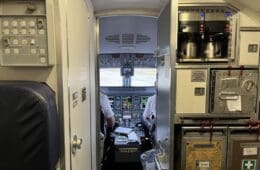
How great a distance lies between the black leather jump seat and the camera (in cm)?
92

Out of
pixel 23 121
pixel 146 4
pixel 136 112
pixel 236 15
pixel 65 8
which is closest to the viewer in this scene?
pixel 23 121

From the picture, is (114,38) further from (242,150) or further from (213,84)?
(242,150)

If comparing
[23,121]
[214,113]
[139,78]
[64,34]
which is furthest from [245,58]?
[139,78]

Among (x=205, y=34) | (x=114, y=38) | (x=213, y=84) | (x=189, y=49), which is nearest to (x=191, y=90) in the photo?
(x=213, y=84)

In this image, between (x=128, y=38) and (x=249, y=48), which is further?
(x=128, y=38)

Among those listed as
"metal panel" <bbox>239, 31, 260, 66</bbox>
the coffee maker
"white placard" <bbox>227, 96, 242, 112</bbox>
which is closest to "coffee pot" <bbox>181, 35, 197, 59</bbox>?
the coffee maker

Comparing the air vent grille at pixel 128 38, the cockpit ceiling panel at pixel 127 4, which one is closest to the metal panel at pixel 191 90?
the cockpit ceiling panel at pixel 127 4

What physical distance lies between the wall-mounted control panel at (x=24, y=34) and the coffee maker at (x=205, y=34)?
1.00m

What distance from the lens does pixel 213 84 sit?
1.68 m

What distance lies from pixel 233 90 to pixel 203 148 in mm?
485

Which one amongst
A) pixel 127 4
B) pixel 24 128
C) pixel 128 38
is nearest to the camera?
pixel 24 128

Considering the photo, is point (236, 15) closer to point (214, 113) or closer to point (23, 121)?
point (214, 113)

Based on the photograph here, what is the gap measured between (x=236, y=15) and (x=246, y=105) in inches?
26.6

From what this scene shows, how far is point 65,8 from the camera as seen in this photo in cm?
122
